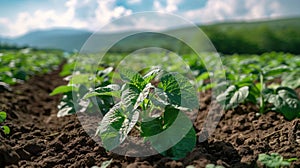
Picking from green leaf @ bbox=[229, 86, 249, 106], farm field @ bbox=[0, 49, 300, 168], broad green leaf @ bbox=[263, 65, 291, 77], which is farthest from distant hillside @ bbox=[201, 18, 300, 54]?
green leaf @ bbox=[229, 86, 249, 106]

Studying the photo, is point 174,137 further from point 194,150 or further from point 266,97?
point 266,97

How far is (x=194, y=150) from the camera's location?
213 cm

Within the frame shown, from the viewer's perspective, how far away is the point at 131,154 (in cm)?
213

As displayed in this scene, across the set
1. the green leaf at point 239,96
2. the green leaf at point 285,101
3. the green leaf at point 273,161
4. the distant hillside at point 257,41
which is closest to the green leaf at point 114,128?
the green leaf at point 273,161

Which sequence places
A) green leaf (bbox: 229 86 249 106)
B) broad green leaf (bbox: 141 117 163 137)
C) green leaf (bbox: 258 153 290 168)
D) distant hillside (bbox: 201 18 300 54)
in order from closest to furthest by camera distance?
green leaf (bbox: 258 153 290 168)
broad green leaf (bbox: 141 117 163 137)
green leaf (bbox: 229 86 249 106)
distant hillside (bbox: 201 18 300 54)

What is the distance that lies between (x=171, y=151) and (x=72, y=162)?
689 millimetres

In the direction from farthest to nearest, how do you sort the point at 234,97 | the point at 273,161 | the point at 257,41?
the point at 257,41 → the point at 234,97 → the point at 273,161

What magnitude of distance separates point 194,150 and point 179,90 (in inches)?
15.6

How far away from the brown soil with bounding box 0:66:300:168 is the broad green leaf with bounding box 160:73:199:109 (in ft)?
1.06

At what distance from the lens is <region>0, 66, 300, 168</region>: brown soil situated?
6.85ft

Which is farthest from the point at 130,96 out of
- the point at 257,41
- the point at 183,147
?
the point at 257,41

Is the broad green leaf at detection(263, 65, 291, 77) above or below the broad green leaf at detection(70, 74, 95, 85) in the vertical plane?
above

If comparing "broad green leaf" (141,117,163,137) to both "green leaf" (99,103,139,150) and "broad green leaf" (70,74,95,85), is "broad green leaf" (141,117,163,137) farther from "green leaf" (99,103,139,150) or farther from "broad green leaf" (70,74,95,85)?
"broad green leaf" (70,74,95,85)

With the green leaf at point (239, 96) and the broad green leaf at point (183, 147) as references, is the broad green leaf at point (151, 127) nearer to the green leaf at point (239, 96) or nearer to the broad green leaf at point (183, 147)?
the broad green leaf at point (183, 147)
